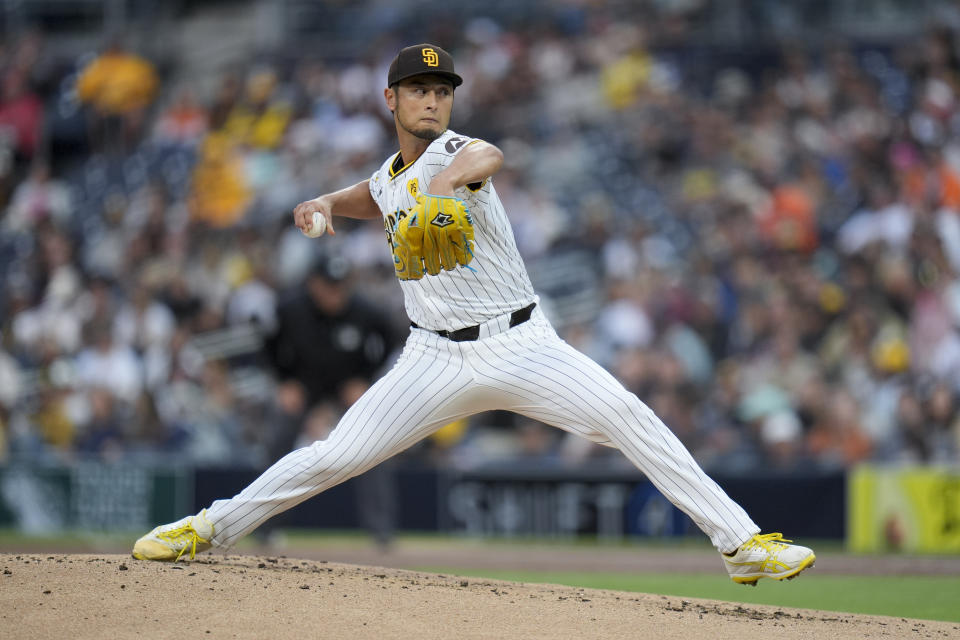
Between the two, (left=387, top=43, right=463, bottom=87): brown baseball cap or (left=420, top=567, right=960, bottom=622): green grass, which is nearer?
(left=387, top=43, right=463, bottom=87): brown baseball cap

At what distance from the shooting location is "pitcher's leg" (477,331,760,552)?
5.32 metres

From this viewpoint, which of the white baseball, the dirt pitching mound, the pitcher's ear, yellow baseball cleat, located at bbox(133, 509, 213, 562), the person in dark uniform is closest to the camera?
the dirt pitching mound

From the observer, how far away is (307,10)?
18344 mm

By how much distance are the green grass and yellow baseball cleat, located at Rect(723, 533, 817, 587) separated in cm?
135

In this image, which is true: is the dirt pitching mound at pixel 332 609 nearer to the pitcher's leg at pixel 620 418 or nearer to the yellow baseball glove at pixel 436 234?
the pitcher's leg at pixel 620 418

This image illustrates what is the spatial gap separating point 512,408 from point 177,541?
5.08 ft

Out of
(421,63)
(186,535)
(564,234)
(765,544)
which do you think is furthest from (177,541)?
(564,234)

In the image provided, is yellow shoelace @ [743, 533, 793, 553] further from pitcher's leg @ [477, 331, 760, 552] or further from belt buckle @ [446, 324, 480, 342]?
belt buckle @ [446, 324, 480, 342]

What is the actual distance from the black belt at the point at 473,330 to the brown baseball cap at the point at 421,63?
967 mm

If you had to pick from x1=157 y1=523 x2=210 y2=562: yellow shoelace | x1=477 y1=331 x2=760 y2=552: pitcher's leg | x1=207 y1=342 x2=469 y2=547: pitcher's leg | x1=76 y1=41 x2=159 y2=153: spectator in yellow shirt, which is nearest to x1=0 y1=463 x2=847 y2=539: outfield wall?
x1=157 y1=523 x2=210 y2=562: yellow shoelace

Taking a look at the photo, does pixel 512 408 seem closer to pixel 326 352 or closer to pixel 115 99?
pixel 326 352

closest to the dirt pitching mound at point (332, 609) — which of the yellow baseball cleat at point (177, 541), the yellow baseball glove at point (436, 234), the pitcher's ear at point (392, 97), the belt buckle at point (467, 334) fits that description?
the yellow baseball cleat at point (177, 541)

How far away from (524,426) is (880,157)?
188 inches

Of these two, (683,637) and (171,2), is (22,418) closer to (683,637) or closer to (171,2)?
(171,2)
